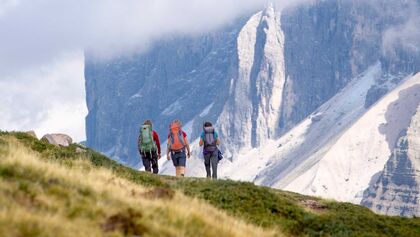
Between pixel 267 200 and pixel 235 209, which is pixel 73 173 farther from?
pixel 267 200

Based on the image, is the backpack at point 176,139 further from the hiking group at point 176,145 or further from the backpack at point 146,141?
the backpack at point 146,141

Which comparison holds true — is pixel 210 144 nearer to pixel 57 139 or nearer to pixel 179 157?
pixel 179 157

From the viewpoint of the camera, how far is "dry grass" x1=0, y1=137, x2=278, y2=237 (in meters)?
11.3

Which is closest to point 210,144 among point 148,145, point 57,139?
point 148,145

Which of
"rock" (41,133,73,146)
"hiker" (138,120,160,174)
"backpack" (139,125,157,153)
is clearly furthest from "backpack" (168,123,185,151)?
"rock" (41,133,73,146)

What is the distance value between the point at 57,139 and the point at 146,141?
3.54 meters

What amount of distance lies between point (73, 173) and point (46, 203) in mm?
3771

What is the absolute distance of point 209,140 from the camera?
3134cm

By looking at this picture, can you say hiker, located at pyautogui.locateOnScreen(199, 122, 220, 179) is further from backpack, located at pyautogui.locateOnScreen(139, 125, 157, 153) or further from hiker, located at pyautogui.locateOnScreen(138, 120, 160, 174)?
backpack, located at pyautogui.locateOnScreen(139, 125, 157, 153)

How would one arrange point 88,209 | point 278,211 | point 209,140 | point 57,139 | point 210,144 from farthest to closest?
1. point 210,144
2. point 209,140
3. point 57,139
4. point 278,211
5. point 88,209

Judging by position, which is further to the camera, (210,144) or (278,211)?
(210,144)

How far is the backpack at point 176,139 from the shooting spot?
102ft

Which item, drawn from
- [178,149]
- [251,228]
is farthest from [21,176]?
[178,149]

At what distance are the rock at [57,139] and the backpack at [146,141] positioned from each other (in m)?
2.86
